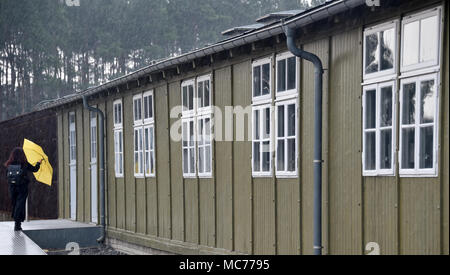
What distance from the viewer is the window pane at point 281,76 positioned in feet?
35.6

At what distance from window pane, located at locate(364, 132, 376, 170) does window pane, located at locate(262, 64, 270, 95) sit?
2581mm

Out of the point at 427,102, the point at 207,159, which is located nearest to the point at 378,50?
the point at 427,102

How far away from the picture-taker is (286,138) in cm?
1083

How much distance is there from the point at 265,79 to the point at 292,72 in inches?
30.8

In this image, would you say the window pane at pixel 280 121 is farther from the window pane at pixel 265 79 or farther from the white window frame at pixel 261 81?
the window pane at pixel 265 79

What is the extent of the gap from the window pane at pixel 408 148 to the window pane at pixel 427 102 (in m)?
0.24

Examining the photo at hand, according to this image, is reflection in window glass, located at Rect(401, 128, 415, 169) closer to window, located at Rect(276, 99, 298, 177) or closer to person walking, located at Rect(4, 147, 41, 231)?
window, located at Rect(276, 99, 298, 177)

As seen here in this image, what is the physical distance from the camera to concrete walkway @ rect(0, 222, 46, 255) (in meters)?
12.6

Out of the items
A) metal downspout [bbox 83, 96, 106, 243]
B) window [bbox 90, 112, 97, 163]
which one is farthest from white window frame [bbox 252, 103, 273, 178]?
window [bbox 90, 112, 97, 163]

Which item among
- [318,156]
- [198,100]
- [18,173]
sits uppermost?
[198,100]

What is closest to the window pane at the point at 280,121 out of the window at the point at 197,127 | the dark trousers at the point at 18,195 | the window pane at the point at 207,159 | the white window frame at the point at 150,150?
the window at the point at 197,127

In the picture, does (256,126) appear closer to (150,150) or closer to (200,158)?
(200,158)

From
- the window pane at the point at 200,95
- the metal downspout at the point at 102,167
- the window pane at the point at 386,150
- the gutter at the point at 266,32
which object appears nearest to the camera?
the window pane at the point at 386,150
